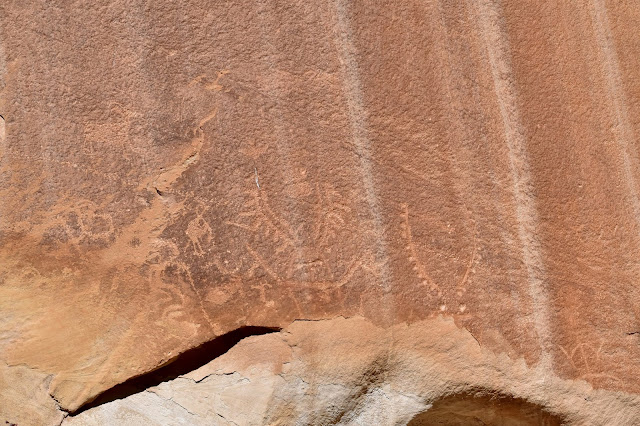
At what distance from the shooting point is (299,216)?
88.5 inches

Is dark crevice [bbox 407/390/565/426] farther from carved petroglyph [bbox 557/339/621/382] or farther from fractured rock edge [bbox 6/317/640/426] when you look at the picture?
carved petroglyph [bbox 557/339/621/382]

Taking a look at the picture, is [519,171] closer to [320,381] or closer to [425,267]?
[425,267]

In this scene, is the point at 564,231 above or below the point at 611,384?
above

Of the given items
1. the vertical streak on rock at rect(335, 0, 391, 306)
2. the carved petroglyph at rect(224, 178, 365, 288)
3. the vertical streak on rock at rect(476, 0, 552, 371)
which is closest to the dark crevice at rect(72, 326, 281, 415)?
the carved petroglyph at rect(224, 178, 365, 288)

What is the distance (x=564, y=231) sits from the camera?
2.34 meters

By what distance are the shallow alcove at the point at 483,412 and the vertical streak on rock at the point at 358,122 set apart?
1.61 feet

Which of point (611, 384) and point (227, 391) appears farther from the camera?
point (611, 384)

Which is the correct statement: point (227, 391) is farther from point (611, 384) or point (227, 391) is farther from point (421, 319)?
point (611, 384)

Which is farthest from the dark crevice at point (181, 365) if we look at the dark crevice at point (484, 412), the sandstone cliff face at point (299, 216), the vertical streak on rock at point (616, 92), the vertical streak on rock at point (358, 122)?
the vertical streak on rock at point (616, 92)

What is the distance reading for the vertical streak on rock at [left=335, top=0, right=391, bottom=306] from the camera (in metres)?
2.27

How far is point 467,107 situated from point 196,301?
4.09 ft

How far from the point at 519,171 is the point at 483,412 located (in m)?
0.92

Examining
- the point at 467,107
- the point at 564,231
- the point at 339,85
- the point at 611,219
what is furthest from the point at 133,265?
the point at 611,219

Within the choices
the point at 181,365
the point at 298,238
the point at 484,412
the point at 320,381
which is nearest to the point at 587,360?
the point at 484,412
